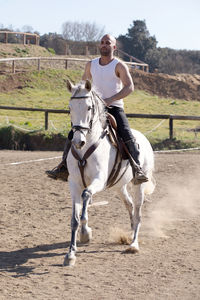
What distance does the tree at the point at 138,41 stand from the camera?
66875mm

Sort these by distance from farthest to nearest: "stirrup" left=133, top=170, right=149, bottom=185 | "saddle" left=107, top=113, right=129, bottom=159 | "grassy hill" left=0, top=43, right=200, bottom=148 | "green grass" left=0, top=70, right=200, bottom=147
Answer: "grassy hill" left=0, top=43, right=200, bottom=148 → "green grass" left=0, top=70, right=200, bottom=147 → "stirrup" left=133, top=170, right=149, bottom=185 → "saddle" left=107, top=113, right=129, bottom=159

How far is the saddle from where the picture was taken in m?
6.72

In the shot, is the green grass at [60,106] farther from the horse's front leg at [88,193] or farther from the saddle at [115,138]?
the horse's front leg at [88,193]

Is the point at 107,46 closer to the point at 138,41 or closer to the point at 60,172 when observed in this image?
the point at 60,172

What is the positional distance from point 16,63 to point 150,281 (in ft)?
118

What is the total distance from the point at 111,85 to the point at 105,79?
11cm

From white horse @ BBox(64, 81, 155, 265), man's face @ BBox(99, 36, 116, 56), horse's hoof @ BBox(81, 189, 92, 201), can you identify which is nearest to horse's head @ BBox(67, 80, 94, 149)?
white horse @ BBox(64, 81, 155, 265)

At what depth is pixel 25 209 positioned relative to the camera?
9.18 meters

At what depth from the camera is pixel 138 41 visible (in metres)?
67.1

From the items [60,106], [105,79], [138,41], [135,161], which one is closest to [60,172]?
[135,161]

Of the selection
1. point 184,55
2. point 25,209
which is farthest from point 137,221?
point 184,55

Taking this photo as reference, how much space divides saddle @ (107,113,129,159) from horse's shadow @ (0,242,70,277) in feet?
4.90

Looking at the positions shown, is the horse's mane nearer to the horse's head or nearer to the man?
the horse's head

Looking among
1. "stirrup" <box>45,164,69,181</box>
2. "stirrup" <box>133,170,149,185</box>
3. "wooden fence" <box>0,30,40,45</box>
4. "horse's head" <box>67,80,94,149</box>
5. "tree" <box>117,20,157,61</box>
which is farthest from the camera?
"tree" <box>117,20,157,61</box>
